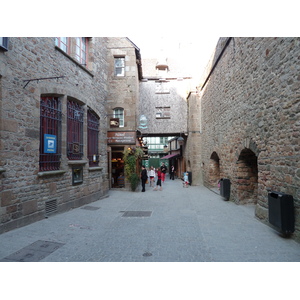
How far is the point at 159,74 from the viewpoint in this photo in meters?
19.4

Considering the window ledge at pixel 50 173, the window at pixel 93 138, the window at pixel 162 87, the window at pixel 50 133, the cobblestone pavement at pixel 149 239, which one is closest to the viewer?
the cobblestone pavement at pixel 149 239

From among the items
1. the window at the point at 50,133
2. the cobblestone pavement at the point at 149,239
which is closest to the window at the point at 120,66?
the window at the point at 50,133

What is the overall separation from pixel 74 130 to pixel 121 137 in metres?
4.47

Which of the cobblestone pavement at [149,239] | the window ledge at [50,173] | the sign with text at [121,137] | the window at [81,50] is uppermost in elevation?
the window at [81,50]

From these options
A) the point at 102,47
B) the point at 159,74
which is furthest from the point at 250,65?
the point at 159,74

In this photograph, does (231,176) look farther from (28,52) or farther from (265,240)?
(28,52)

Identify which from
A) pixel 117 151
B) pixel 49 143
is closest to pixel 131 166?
pixel 117 151

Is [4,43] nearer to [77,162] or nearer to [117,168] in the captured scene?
[77,162]

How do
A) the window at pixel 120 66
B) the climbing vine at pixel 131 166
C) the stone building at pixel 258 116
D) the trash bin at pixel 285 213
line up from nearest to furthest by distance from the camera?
1. the trash bin at pixel 285 213
2. the stone building at pixel 258 116
3. the climbing vine at pixel 131 166
4. the window at pixel 120 66

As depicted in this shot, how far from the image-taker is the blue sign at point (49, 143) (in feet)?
22.2

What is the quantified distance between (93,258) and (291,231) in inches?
153

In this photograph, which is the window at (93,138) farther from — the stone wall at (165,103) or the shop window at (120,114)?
the stone wall at (165,103)

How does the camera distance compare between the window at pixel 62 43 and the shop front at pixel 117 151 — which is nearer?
the window at pixel 62 43

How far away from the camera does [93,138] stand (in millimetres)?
10258
